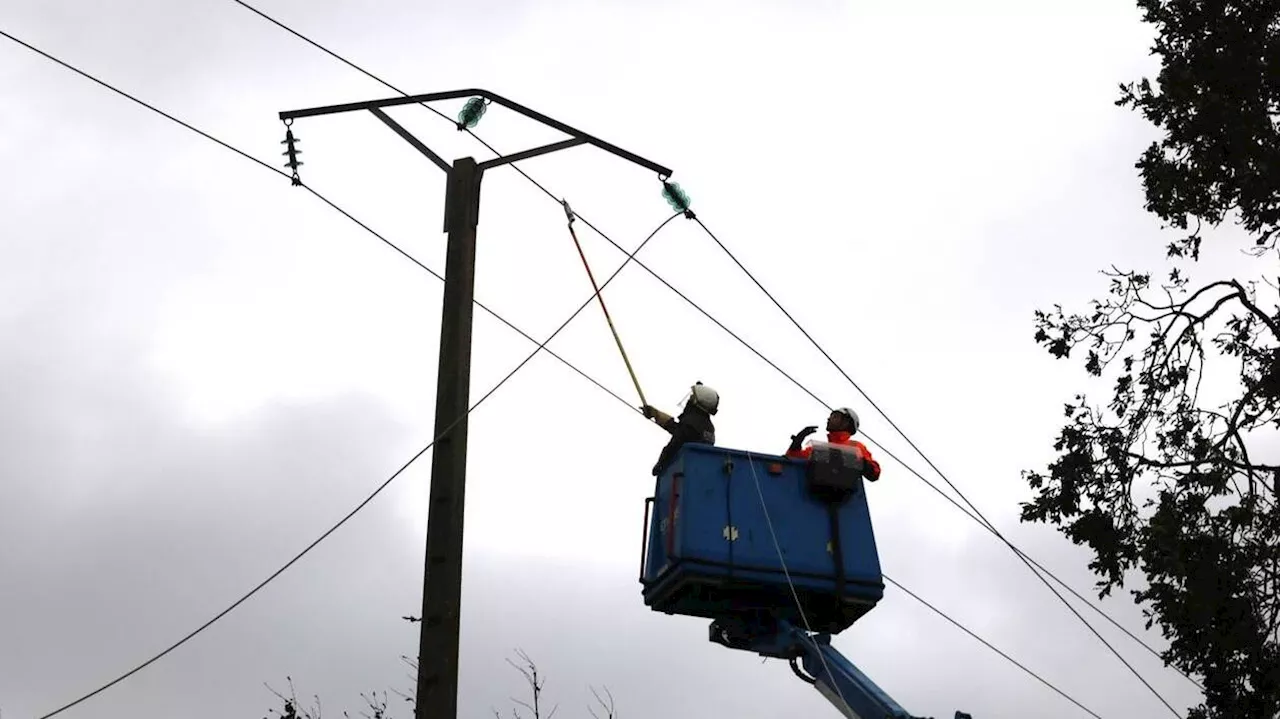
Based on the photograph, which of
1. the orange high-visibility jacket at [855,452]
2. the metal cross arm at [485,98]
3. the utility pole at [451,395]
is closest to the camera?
the utility pole at [451,395]

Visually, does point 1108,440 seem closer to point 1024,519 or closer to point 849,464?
point 1024,519

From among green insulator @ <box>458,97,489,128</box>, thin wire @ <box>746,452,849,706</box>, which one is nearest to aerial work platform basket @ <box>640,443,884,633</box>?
thin wire @ <box>746,452,849,706</box>

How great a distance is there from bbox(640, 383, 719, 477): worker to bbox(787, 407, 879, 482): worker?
1.93ft

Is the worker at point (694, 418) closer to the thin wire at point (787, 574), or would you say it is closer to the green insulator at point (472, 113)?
the thin wire at point (787, 574)

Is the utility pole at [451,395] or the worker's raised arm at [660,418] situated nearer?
the utility pole at [451,395]

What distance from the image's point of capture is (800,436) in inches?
386

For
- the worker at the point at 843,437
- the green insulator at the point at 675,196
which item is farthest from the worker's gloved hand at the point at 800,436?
the green insulator at the point at 675,196

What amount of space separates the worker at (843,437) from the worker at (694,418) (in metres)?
0.59

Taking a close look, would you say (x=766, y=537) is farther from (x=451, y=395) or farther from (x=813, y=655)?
(x=451, y=395)

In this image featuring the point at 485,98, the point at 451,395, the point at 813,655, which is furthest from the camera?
the point at 813,655

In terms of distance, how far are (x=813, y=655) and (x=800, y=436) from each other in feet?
4.68

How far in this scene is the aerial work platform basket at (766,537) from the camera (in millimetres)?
8969

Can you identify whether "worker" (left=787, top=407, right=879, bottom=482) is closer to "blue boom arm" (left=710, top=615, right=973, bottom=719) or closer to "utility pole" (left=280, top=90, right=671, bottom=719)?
"blue boom arm" (left=710, top=615, right=973, bottom=719)

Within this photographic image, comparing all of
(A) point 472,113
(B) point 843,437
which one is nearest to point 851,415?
(B) point 843,437
